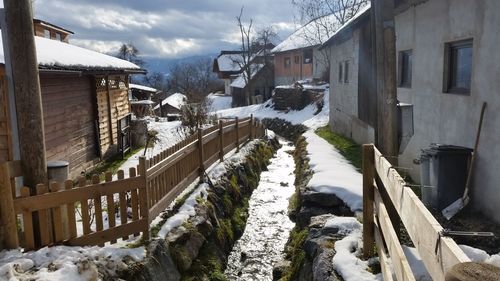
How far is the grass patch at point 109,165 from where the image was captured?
10570mm

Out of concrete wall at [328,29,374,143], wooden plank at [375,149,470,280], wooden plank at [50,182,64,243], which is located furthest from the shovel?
concrete wall at [328,29,374,143]

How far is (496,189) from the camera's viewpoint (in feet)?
16.9

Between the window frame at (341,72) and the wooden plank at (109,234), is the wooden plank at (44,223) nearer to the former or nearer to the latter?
the wooden plank at (109,234)

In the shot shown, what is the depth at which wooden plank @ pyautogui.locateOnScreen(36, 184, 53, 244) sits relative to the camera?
4.25 m

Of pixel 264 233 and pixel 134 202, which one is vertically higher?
pixel 134 202

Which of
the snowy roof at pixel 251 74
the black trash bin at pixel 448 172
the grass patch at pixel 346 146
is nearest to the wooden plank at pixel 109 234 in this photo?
the black trash bin at pixel 448 172

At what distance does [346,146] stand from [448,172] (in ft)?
26.3

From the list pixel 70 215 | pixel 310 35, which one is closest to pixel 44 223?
pixel 70 215

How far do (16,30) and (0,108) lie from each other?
12.8 feet

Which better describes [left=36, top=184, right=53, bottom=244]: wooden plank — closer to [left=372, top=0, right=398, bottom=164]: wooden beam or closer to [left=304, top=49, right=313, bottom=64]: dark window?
[left=372, top=0, right=398, bottom=164]: wooden beam

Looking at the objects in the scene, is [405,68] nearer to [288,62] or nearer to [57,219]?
[57,219]

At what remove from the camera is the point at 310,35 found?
38.0 meters

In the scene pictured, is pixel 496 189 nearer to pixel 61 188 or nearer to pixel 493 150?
pixel 493 150

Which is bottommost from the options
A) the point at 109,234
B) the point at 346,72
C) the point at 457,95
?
the point at 109,234
